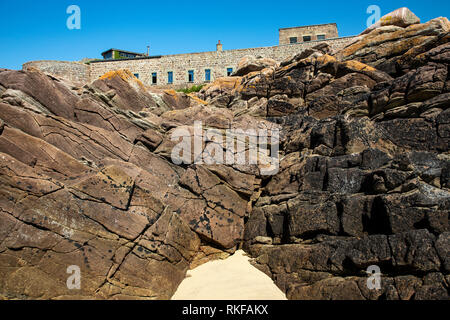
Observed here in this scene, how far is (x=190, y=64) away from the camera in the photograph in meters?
50.6

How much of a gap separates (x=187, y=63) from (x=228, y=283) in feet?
144

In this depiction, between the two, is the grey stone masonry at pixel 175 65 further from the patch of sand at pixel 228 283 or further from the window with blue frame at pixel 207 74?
the patch of sand at pixel 228 283

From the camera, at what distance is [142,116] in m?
17.4

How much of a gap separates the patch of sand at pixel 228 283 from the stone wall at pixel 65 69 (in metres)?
44.6

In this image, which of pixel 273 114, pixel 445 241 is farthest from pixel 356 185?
pixel 273 114

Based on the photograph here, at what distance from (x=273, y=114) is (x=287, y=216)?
8.33 m

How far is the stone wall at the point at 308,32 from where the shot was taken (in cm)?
5225

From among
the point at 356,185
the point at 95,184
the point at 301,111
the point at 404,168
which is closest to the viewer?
the point at 95,184

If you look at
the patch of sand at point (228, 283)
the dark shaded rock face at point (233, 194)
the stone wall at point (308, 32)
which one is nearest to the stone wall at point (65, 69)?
the stone wall at point (308, 32)

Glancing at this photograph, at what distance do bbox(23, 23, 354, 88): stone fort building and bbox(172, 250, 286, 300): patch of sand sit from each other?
132 feet

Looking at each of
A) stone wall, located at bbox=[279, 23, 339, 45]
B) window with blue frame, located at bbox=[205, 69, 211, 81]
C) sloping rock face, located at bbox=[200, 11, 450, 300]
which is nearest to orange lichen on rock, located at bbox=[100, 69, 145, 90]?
sloping rock face, located at bbox=[200, 11, 450, 300]

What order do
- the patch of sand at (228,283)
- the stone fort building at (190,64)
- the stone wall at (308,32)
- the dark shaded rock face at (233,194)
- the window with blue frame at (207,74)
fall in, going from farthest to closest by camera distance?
1. the stone wall at (308,32)
2. the window with blue frame at (207,74)
3. the stone fort building at (190,64)
4. the patch of sand at (228,283)
5. the dark shaded rock face at (233,194)

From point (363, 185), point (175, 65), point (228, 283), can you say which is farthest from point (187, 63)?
point (228, 283)

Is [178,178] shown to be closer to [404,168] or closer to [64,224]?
[64,224]
